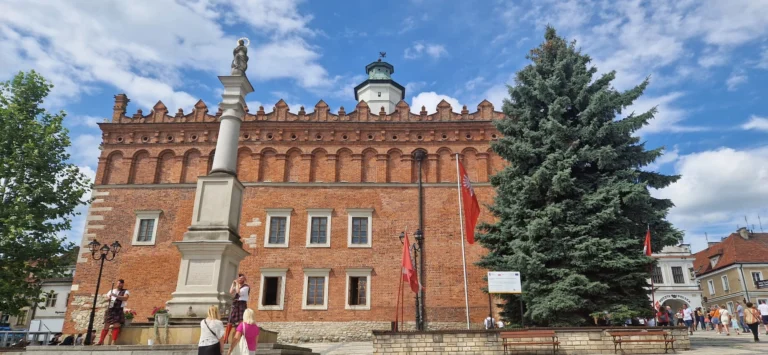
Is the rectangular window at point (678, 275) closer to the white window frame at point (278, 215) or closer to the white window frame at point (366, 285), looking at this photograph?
the white window frame at point (366, 285)

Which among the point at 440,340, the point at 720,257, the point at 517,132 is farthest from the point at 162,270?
the point at 720,257

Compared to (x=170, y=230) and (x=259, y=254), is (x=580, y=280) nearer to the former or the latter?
(x=259, y=254)

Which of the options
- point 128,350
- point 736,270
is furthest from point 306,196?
point 736,270

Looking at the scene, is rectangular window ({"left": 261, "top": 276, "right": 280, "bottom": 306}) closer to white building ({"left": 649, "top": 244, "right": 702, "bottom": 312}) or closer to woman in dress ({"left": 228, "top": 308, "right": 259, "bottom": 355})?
woman in dress ({"left": 228, "top": 308, "right": 259, "bottom": 355})

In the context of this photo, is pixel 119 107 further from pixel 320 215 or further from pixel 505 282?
pixel 505 282

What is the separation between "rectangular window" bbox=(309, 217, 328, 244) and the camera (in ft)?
72.9

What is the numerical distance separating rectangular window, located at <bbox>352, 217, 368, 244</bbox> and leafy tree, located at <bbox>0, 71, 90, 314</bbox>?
10.9 m

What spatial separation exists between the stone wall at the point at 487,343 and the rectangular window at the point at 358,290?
9386 millimetres

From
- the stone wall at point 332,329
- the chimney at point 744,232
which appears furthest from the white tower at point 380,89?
the chimney at point 744,232

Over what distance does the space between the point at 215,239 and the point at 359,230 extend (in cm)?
1205

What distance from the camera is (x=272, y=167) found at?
2355 centimetres

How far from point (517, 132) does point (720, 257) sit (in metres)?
36.6

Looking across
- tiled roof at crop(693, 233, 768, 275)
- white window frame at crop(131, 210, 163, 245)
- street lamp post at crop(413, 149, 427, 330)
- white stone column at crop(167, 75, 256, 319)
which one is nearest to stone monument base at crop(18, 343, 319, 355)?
white stone column at crop(167, 75, 256, 319)

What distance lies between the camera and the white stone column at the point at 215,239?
33.2ft
